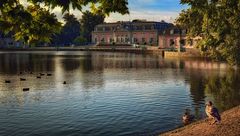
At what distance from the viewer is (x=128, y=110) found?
132 ft

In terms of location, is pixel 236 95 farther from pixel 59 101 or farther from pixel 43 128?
pixel 43 128

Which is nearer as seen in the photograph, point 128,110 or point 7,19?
point 7,19

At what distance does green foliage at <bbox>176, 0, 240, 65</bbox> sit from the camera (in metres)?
38.6

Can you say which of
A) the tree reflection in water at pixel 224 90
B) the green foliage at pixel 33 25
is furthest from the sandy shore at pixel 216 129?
the green foliage at pixel 33 25

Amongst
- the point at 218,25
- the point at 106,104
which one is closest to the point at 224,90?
the point at 218,25

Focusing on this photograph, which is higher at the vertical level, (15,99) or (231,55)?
(231,55)

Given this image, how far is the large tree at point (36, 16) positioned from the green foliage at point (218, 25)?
2244cm

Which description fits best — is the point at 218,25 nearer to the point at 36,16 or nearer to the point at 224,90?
the point at 224,90

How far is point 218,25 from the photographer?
41.7 meters

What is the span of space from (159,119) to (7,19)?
928 inches

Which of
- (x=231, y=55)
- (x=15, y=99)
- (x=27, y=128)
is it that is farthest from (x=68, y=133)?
(x=231, y=55)

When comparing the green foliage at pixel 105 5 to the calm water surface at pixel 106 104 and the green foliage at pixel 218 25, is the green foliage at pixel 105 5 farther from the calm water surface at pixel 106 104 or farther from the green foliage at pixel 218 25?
the green foliage at pixel 218 25

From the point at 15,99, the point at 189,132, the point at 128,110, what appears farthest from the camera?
the point at 15,99

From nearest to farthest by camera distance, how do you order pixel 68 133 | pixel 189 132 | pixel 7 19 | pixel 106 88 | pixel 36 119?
pixel 7 19 < pixel 189 132 < pixel 68 133 < pixel 36 119 < pixel 106 88
